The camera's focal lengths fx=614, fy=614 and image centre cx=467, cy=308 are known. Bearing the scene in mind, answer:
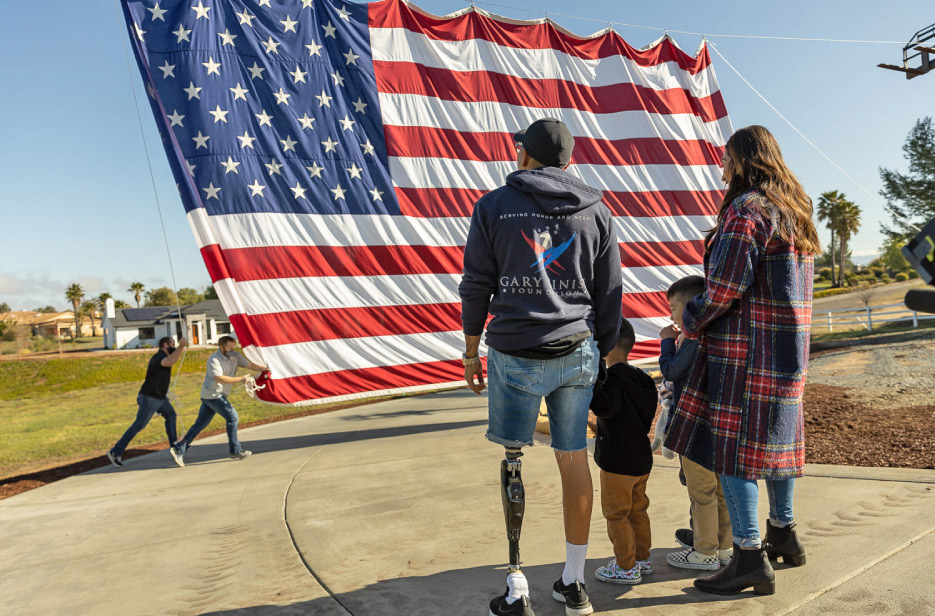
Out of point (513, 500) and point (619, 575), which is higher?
point (513, 500)

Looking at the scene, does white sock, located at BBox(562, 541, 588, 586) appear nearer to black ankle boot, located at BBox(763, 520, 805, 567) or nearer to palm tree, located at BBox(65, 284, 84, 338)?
black ankle boot, located at BBox(763, 520, 805, 567)

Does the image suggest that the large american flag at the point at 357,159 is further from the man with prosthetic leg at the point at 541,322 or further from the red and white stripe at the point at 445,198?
the man with prosthetic leg at the point at 541,322

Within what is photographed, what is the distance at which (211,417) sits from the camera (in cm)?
683

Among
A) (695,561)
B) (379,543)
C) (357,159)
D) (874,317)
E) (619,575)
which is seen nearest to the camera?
(619,575)

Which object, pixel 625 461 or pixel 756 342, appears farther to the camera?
pixel 625 461

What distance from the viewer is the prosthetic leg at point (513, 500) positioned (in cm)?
240

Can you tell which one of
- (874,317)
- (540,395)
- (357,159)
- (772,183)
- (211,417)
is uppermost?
(357,159)

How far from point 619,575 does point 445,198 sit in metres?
4.88

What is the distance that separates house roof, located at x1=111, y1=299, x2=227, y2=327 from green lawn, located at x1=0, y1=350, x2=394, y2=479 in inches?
638

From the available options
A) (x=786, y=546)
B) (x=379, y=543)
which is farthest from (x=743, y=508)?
(x=379, y=543)

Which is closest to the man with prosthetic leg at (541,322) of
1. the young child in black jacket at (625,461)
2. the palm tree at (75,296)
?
the young child in black jacket at (625,461)

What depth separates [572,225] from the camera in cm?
251

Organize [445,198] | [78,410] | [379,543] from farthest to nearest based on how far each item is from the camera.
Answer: [78,410] < [445,198] < [379,543]

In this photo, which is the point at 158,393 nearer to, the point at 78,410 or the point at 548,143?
the point at 548,143
